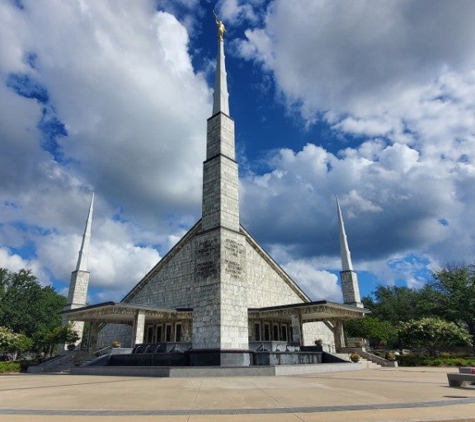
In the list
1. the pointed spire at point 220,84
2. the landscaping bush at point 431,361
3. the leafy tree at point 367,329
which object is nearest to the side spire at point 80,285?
the pointed spire at point 220,84

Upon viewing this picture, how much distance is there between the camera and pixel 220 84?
2452cm

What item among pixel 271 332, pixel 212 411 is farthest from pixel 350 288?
pixel 212 411

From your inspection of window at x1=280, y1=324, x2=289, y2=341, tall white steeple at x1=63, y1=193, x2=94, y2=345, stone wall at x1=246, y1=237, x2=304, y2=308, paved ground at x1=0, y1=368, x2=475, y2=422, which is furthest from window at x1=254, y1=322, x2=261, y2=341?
paved ground at x1=0, y1=368, x2=475, y2=422

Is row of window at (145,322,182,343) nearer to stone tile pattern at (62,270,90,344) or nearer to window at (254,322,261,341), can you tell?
window at (254,322,261,341)

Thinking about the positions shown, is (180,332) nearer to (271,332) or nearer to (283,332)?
(271,332)

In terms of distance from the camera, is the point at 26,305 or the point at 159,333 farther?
the point at 26,305

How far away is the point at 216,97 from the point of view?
24203 millimetres

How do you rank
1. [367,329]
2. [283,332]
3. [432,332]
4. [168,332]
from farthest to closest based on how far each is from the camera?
[367,329], [283,332], [168,332], [432,332]

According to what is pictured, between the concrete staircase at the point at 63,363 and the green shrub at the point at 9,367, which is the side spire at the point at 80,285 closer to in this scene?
the concrete staircase at the point at 63,363

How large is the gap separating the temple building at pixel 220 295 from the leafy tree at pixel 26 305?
21680mm

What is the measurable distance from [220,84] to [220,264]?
13.5 meters

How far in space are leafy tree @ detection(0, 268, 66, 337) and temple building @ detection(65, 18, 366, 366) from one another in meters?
21.7

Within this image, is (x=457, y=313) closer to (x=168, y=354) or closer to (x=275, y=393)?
(x=168, y=354)

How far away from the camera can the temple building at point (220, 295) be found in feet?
60.3
